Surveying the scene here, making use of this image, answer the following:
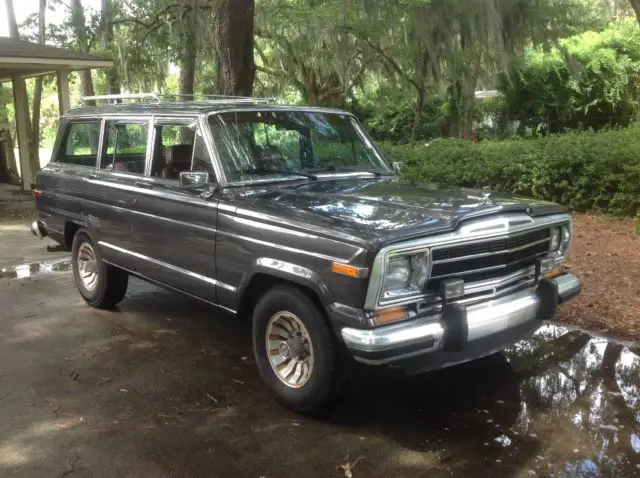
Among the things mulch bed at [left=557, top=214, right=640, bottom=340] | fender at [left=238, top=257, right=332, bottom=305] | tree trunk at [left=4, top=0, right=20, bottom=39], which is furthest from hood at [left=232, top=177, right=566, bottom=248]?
tree trunk at [left=4, top=0, right=20, bottom=39]

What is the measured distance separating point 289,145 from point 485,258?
1905 mm

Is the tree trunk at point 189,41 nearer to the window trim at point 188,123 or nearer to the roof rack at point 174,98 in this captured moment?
the roof rack at point 174,98

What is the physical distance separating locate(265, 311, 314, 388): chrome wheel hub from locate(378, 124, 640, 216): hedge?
5.87 m

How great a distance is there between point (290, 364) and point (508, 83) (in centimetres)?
1701

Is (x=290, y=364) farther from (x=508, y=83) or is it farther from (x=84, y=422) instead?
(x=508, y=83)

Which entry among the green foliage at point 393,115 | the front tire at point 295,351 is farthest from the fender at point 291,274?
the green foliage at point 393,115

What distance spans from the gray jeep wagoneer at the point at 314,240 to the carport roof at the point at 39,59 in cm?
806

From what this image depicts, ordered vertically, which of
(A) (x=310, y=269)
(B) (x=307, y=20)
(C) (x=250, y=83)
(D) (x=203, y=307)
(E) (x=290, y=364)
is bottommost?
(D) (x=203, y=307)

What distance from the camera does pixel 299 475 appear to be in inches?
128

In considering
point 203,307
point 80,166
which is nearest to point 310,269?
point 203,307

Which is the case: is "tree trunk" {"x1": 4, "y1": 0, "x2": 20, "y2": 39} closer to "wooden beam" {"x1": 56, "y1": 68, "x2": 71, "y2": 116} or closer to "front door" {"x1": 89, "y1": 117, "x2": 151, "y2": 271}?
"wooden beam" {"x1": 56, "y1": 68, "x2": 71, "y2": 116}

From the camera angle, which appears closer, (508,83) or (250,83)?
(250,83)

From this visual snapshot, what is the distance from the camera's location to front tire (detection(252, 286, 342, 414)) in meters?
3.65

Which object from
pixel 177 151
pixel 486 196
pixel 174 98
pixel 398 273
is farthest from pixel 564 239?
pixel 174 98
